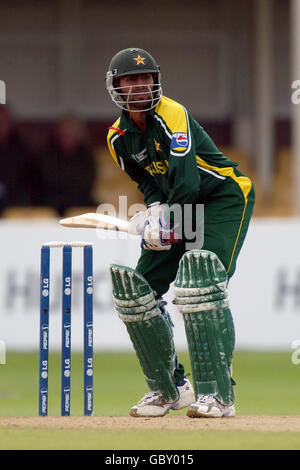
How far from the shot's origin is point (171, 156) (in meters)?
4.67

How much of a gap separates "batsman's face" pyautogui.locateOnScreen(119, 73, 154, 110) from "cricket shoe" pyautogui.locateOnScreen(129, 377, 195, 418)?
1.41 meters

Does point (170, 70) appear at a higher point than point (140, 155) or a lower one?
higher

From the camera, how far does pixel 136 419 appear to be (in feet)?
16.4

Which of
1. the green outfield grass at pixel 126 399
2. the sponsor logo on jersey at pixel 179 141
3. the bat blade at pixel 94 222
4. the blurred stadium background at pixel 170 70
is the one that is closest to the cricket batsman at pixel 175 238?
the sponsor logo on jersey at pixel 179 141

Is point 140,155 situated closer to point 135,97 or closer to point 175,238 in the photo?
point 135,97

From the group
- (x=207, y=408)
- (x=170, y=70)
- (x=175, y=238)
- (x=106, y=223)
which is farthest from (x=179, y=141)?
(x=170, y=70)

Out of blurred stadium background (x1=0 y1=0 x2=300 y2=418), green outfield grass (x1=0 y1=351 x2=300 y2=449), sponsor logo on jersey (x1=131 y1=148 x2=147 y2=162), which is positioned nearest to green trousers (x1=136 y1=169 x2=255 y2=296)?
sponsor logo on jersey (x1=131 y1=148 x2=147 y2=162)

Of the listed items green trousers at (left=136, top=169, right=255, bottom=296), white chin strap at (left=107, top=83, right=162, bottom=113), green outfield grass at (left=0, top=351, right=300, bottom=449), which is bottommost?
green outfield grass at (left=0, top=351, right=300, bottom=449)

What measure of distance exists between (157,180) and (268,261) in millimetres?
4255

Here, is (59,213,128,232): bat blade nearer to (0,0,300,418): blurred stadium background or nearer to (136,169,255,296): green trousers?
(136,169,255,296): green trousers

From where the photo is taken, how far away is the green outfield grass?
4.20 metres

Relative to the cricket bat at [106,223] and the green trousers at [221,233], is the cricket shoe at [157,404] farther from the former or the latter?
the cricket bat at [106,223]

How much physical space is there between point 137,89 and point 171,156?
1.20ft

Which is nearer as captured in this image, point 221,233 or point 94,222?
point 221,233
